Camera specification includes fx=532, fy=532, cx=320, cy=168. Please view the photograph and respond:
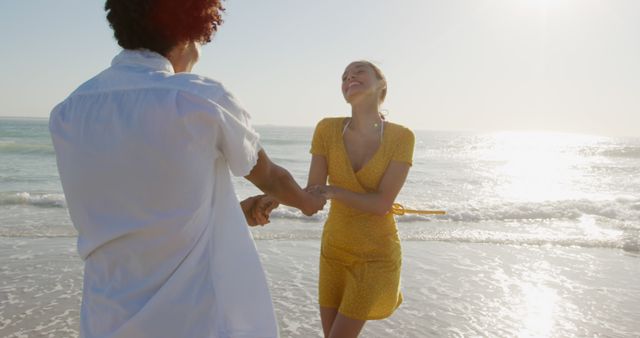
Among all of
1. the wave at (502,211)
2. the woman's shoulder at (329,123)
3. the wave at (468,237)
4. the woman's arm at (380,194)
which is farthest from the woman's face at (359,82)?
the wave at (502,211)

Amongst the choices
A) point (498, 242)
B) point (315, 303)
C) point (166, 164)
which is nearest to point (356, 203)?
point (166, 164)

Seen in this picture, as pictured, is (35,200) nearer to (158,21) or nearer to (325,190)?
(325,190)

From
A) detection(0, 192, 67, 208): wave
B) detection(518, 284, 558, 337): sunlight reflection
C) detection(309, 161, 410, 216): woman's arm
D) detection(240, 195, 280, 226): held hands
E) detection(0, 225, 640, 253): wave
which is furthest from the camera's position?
detection(0, 192, 67, 208): wave

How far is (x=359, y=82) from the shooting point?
313 centimetres

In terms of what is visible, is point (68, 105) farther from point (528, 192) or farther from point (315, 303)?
point (528, 192)

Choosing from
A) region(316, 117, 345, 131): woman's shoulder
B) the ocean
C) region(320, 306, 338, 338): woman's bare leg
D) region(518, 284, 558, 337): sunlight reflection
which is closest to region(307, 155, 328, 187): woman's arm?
region(316, 117, 345, 131): woman's shoulder

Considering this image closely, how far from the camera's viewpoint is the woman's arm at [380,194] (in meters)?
2.87

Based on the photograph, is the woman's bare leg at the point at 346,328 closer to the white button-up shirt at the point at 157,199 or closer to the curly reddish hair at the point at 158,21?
the white button-up shirt at the point at 157,199

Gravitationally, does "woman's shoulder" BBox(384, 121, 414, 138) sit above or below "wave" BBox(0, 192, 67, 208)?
above

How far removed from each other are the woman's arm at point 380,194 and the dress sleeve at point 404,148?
29 millimetres

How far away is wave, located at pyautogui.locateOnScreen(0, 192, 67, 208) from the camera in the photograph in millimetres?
12663

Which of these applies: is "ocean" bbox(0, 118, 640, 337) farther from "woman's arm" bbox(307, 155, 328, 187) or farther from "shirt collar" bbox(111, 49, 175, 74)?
"shirt collar" bbox(111, 49, 175, 74)

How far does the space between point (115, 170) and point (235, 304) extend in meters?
0.49

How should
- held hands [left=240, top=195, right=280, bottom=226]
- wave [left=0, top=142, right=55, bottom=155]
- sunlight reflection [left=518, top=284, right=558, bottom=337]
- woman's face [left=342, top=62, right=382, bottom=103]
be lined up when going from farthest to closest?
wave [left=0, top=142, right=55, bottom=155]
sunlight reflection [left=518, top=284, right=558, bottom=337]
woman's face [left=342, top=62, right=382, bottom=103]
held hands [left=240, top=195, right=280, bottom=226]
